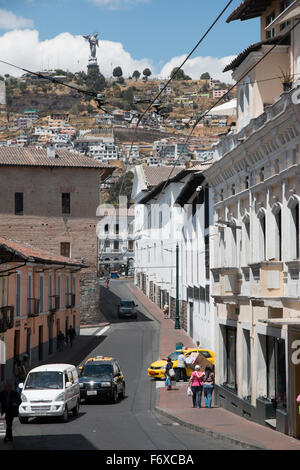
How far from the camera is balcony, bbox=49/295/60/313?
44.6 metres

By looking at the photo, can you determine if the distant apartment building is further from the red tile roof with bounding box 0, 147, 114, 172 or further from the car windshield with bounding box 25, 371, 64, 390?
the car windshield with bounding box 25, 371, 64, 390

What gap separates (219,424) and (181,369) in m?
13.9

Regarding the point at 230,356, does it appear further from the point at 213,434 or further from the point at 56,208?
the point at 56,208

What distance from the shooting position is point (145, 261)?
78.2 meters

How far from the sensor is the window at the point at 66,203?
194 ft

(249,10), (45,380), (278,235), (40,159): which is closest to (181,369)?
(45,380)

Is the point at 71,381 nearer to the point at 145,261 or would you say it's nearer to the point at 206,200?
the point at 206,200

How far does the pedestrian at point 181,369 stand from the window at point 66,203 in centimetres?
2643

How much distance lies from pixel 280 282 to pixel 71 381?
27.7 ft

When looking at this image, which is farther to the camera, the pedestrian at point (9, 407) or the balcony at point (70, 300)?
the balcony at point (70, 300)

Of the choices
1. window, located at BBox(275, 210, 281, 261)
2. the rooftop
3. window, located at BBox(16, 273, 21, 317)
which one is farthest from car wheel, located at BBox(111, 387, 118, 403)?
the rooftop

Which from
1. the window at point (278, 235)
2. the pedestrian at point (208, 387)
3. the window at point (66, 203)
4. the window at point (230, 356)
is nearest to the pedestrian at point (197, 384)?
the pedestrian at point (208, 387)

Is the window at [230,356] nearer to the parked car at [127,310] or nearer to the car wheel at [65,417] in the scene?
the car wheel at [65,417]
